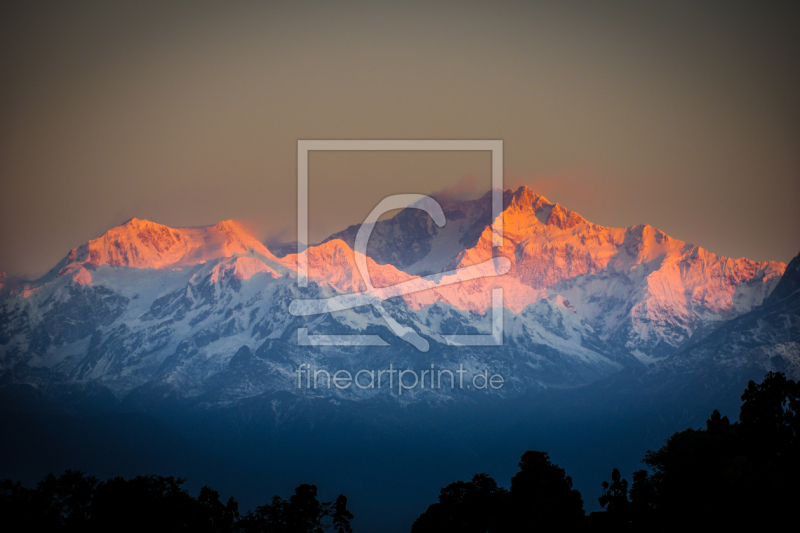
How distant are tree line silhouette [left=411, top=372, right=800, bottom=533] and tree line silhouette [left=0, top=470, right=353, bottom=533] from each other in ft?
81.1

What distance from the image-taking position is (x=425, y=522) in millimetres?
140250

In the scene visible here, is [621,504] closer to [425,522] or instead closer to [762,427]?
[762,427]

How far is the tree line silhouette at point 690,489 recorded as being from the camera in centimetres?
10294

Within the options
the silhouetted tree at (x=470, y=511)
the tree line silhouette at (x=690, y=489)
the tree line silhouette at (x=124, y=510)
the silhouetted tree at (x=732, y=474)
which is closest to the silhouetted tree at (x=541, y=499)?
the tree line silhouette at (x=690, y=489)

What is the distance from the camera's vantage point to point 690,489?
Answer: 116250mm

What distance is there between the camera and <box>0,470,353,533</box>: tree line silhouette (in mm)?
114562

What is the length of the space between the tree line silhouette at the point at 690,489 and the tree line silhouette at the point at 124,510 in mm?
24729

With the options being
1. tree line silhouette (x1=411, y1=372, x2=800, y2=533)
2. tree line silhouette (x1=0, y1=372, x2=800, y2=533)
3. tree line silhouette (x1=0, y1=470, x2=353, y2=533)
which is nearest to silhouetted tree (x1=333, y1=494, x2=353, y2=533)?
tree line silhouette (x1=0, y1=372, x2=800, y2=533)

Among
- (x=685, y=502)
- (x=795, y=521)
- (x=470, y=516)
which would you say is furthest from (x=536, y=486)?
(x=795, y=521)

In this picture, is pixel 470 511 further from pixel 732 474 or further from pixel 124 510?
pixel 124 510

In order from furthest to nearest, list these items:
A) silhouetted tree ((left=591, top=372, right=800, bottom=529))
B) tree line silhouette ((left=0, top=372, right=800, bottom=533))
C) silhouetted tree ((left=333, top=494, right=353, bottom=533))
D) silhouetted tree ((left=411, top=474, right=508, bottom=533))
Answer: silhouetted tree ((left=411, top=474, right=508, bottom=533)), silhouetted tree ((left=333, top=494, right=353, bottom=533)), tree line silhouette ((left=0, top=372, right=800, bottom=533)), silhouetted tree ((left=591, top=372, right=800, bottom=529))

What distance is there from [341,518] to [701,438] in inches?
2112

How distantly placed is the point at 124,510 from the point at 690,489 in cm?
7555

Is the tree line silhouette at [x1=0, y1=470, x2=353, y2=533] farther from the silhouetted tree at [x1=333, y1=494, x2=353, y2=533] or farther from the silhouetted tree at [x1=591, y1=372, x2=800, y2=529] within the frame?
the silhouetted tree at [x1=591, y1=372, x2=800, y2=529]
